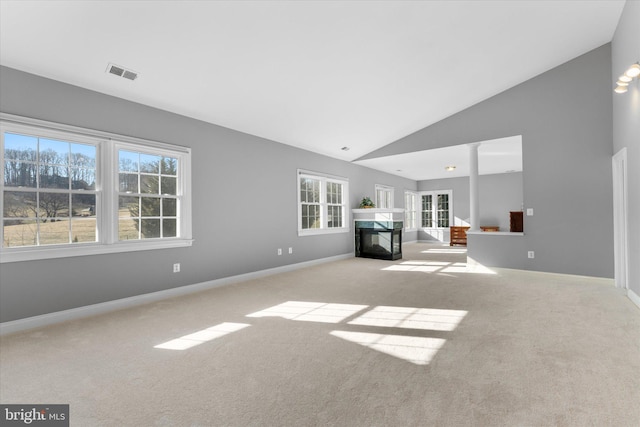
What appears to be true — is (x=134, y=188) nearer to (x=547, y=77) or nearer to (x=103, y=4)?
(x=103, y=4)

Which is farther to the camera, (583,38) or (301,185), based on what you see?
(301,185)

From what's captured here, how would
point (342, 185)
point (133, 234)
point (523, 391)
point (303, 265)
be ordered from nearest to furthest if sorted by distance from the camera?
point (523, 391) < point (133, 234) < point (303, 265) < point (342, 185)

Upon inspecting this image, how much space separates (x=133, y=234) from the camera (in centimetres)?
400

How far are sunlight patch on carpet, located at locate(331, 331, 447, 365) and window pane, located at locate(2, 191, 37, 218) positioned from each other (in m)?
3.38

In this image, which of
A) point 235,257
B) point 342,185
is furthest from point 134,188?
point 342,185

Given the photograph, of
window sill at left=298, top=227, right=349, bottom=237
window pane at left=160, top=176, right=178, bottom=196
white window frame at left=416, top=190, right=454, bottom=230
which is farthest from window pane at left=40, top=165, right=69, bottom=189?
white window frame at left=416, top=190, right=454, bottom=230

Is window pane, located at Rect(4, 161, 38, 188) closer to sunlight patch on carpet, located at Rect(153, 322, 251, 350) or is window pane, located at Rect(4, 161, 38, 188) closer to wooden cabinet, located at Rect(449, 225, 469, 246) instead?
sunlight patch on carpet, located at Rect(153, 322, 251, 350)

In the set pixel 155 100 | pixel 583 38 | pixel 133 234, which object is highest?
pixel 583 38

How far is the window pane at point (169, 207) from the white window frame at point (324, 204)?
103 inches

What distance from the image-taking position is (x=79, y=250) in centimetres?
345

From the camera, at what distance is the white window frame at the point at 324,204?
655 cm

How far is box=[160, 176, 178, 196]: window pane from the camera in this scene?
4336 mm

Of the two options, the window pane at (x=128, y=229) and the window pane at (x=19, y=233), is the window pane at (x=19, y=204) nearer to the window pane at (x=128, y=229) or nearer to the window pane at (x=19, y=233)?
the window pane at (x=19, y=233)

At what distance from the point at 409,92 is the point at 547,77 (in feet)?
8.15
